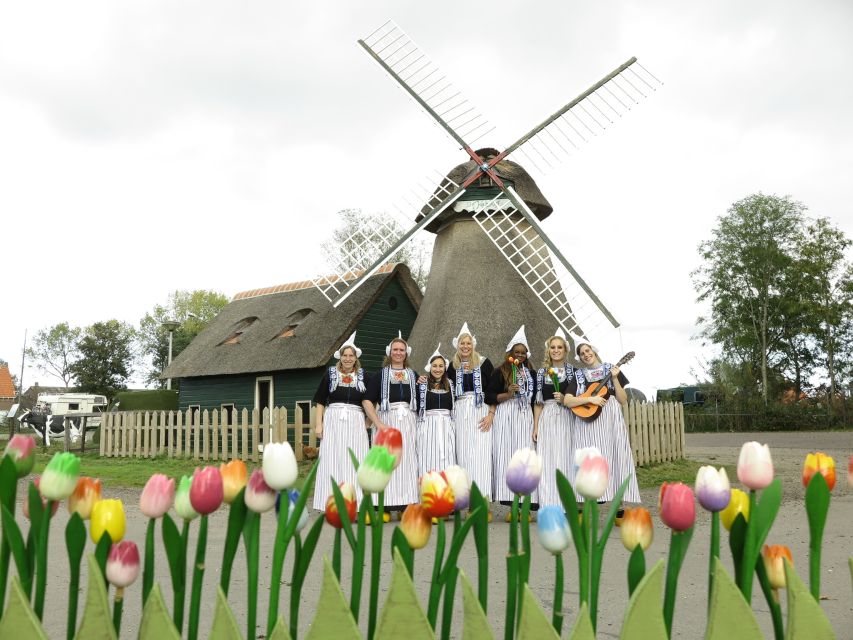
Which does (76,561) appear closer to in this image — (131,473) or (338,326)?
(131,473)

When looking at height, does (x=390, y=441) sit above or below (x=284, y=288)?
below

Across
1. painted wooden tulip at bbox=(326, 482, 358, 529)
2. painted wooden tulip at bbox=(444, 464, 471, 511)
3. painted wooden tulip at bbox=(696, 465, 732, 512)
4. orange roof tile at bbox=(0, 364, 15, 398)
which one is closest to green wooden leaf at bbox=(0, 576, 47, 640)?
painted wooden tulip at bbox=(326, 482, 358, 529)

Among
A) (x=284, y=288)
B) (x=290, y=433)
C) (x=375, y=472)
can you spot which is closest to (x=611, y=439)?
(x=375, y=472)

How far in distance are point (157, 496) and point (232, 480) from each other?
0.50ft

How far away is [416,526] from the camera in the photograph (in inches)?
57.1

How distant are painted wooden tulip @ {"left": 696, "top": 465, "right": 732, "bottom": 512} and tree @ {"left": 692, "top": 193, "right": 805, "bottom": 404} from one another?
3786 centimetres

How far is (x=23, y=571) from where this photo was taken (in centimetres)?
150

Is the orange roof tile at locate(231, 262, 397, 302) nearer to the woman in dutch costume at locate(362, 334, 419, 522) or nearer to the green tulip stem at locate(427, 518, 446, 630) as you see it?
the woman in dutch costume at locate(362, 334, 419, 522)

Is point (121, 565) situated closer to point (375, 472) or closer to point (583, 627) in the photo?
point (375, 472)

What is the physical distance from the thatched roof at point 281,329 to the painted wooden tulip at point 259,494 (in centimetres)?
1438

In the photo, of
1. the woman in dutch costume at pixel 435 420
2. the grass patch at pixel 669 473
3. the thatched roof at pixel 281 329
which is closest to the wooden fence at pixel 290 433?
the grass patch at pixel 669 473

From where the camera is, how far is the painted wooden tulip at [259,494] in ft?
4.61

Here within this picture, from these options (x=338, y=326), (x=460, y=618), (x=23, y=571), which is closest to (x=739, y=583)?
(x=23, y=571)

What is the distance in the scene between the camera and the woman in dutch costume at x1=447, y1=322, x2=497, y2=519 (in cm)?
716
